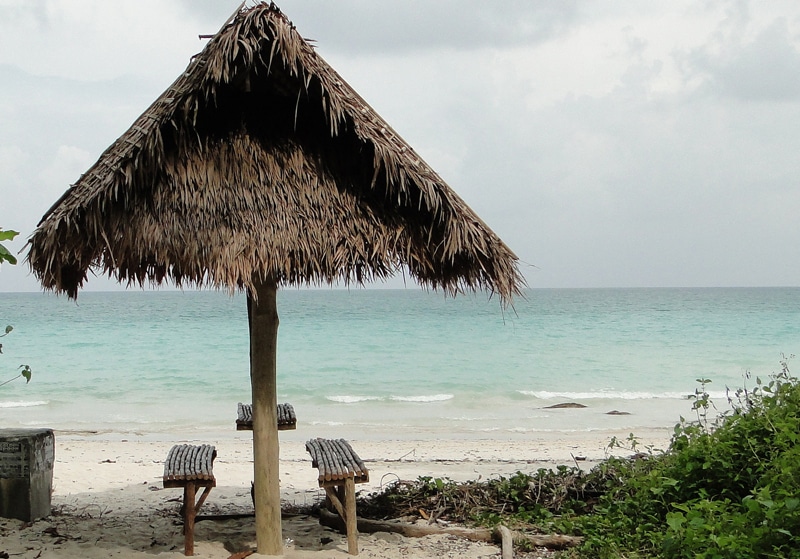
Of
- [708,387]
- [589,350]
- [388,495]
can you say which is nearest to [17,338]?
[589,350]

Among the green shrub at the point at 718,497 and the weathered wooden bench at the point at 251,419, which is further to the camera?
the weathered wooden bench at the point at 251,419

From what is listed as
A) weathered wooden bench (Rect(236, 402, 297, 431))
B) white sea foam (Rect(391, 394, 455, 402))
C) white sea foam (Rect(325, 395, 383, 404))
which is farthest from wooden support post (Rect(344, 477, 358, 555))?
white sea foam (Rect(391, 394, 455, 402))

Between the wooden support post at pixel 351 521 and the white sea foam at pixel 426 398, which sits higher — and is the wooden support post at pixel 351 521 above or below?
above

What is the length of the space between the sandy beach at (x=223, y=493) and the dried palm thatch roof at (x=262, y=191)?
1.63m

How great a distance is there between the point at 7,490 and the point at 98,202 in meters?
2.50

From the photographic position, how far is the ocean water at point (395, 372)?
12367mm

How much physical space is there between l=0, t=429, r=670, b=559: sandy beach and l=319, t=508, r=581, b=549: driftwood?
2.6 inches

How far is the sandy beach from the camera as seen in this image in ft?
14.2

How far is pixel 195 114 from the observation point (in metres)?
3.58

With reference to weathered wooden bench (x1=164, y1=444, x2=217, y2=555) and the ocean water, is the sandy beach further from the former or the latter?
the ocean water

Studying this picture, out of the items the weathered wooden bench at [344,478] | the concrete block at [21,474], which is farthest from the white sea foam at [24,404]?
the weathered wooden bench at [344,478]

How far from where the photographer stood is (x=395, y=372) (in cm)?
1836

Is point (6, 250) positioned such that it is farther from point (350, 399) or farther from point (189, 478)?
point (350, 399)

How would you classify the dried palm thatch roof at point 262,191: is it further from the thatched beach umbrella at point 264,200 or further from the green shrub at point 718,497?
the green shrub at point 718,497
